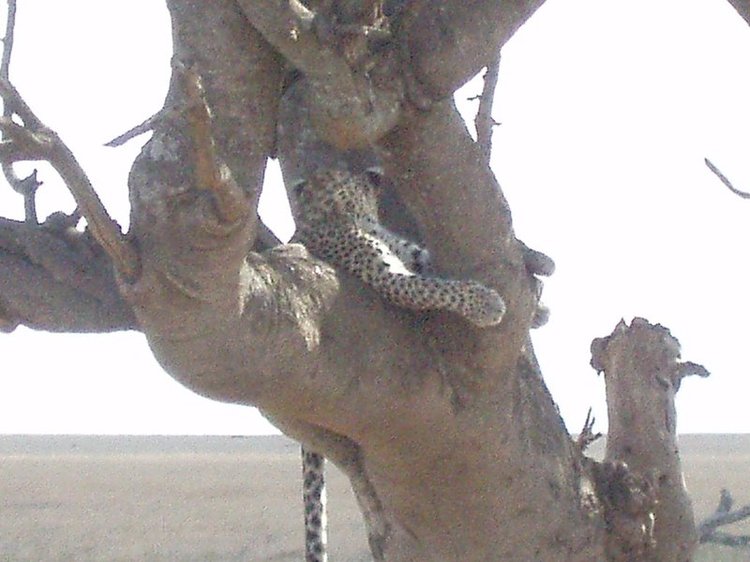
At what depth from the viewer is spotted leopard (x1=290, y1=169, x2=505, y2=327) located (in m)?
4.62

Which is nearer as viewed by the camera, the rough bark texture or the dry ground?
the rough bark texture

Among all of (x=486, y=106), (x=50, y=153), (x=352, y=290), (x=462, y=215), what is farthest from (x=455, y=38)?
(x=50, y=153)

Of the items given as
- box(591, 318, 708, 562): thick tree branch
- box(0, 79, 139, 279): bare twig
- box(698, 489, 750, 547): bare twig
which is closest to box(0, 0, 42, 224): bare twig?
box(0, 79, 139, 279): bare twig

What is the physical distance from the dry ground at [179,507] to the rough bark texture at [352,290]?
8.75 m

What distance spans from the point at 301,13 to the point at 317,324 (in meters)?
0.77

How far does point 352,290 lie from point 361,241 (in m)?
0.90

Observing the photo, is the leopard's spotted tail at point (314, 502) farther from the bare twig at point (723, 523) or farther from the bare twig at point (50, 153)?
the bare twig at point (50, 153)

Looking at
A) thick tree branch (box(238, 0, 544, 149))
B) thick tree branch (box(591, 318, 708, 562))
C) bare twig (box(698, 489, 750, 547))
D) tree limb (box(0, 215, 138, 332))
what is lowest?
bare twig (box(698, 489, 750, 547))

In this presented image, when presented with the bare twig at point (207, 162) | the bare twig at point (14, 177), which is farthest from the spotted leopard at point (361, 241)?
the bare twig at point (207, 162)

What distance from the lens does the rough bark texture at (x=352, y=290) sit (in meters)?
3.52

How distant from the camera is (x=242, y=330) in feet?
12.1

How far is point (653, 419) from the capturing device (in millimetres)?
5527

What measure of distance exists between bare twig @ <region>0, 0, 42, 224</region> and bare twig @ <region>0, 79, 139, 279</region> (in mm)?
500

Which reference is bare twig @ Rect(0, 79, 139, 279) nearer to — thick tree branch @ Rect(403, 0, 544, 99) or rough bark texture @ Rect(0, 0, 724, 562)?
rough bark texture @ Rect(0, 0, 724, 562)
